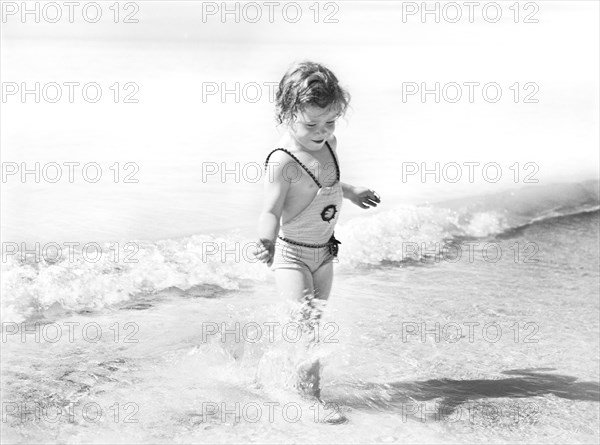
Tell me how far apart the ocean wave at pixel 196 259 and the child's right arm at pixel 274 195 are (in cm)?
142

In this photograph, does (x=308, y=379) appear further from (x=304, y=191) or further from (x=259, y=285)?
(x=259, y=285)

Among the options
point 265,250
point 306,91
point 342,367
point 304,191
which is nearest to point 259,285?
point 342,367

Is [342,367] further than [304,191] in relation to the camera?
Yes

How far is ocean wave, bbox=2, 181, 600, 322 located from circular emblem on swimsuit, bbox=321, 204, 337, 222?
54.4 inches

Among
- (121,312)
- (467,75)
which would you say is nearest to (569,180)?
(467,75)

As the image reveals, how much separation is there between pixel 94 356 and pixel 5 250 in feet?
4.86

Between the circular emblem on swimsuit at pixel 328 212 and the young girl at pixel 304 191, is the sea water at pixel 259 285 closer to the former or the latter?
the young girl at pixel 304 191

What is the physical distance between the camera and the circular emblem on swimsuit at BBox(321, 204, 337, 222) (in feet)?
10.9

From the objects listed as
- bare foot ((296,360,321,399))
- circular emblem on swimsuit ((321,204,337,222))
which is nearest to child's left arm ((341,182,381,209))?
circular emblem on swimsuit ((321,204,337,222))

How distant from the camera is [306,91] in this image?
121 inches

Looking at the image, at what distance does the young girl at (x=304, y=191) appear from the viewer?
3.10 meters

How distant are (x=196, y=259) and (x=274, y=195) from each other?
1700 mm

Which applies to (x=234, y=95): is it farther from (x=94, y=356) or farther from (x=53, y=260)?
(x=94, y=356)

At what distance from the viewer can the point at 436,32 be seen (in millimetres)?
12906
